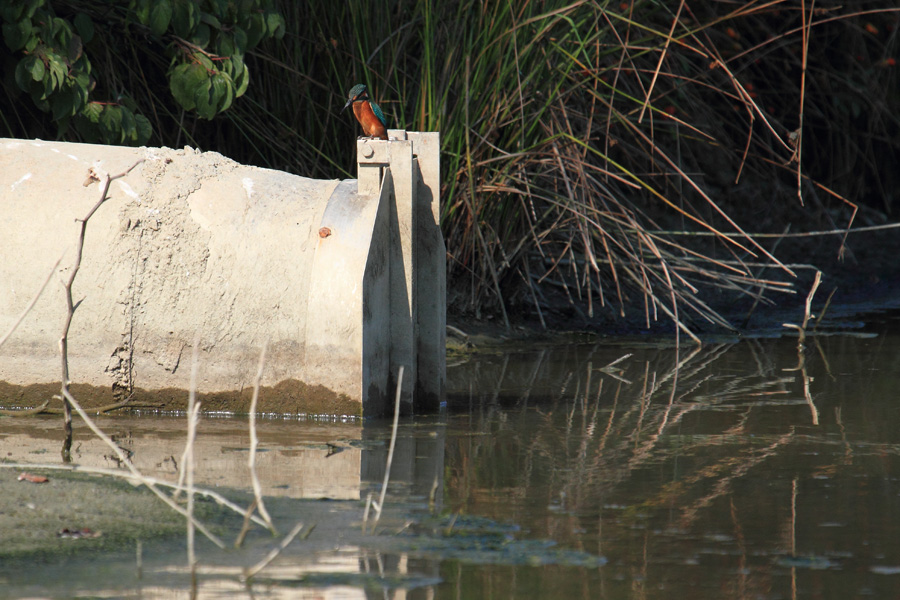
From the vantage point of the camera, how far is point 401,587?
2.72 meters

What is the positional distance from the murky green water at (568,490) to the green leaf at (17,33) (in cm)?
204

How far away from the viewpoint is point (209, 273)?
466 centimetres

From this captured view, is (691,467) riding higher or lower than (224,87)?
lower

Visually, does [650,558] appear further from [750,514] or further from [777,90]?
[777,90]

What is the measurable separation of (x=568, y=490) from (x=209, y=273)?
1.82m

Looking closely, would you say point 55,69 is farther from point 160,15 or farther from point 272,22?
point 272,22

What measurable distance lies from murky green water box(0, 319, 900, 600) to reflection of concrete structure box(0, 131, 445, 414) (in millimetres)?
238

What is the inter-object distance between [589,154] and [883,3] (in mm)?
4652

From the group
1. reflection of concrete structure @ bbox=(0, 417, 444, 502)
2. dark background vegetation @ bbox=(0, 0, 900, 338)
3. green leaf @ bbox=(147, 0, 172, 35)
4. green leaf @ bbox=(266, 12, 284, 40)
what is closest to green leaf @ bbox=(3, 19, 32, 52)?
dark background vegetation @ bbox=(0, 0, 900, 338)

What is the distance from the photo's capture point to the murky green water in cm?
278

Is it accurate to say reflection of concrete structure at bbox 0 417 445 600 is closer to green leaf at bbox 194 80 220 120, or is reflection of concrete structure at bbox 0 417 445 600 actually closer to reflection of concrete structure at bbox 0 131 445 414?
reflection of concrete structure at bbox 0 131 445 414

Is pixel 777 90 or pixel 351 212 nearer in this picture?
pixel 351 212

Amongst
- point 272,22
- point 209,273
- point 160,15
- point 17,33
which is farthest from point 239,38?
point 209,273

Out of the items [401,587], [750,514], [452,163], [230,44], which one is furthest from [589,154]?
[401,587]
